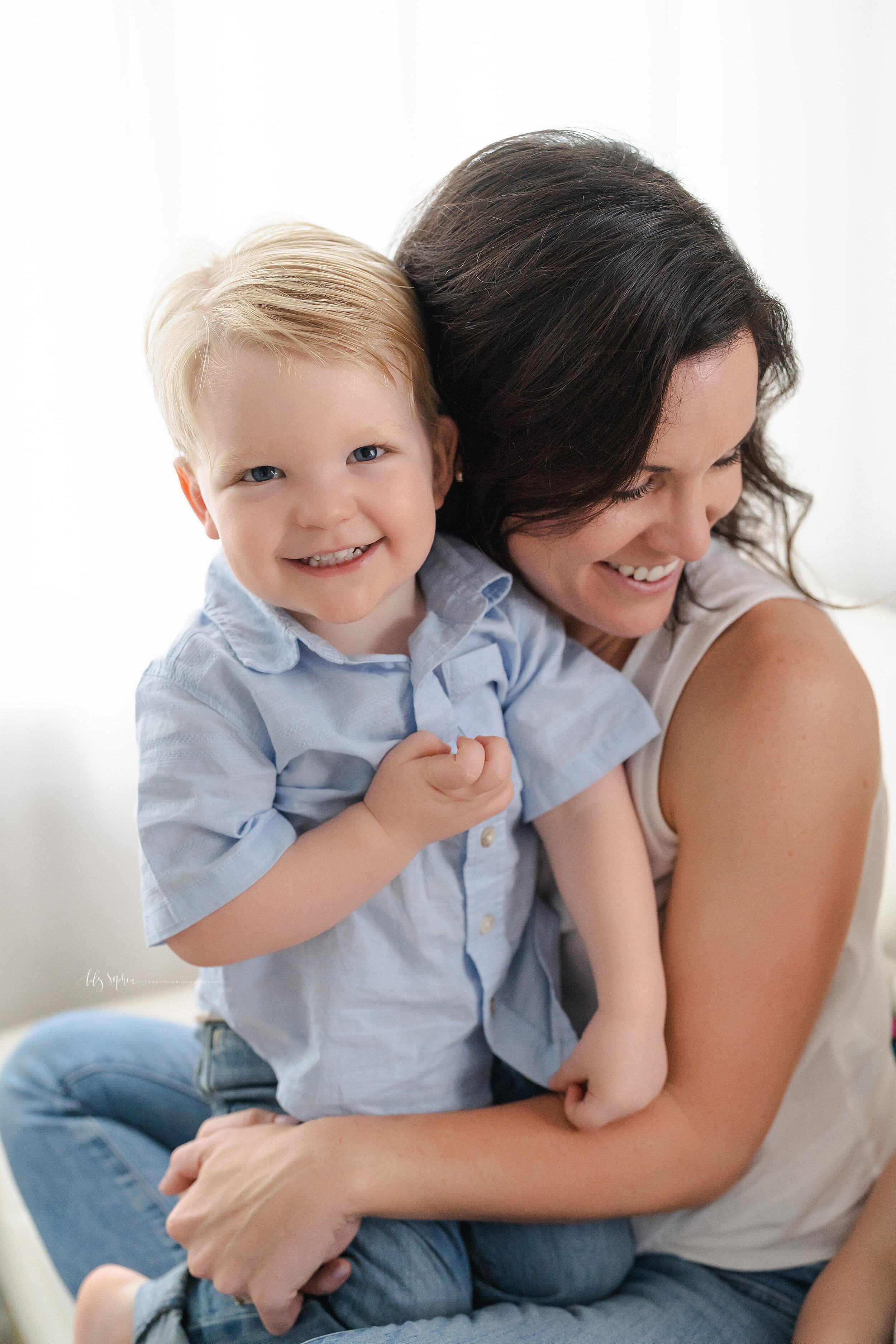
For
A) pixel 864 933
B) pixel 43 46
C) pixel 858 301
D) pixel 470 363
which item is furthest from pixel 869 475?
pixel 43 46

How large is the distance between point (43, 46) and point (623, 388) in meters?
1.35

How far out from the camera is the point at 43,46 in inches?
65.6

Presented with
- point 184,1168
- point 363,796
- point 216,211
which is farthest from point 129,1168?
point 216,211

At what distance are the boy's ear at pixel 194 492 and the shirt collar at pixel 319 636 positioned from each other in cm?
5

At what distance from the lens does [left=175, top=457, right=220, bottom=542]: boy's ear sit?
37.0 inches

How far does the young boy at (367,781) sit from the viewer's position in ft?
2.78

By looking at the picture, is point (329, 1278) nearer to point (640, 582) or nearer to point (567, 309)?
point (640, 582)

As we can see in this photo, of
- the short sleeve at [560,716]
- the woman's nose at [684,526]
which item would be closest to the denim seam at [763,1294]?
the short sleeve at [560,716]

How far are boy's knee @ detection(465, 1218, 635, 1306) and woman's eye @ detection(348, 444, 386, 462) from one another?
748 mm

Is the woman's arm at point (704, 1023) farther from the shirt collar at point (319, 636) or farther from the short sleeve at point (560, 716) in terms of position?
the shirt collar at point (319, 636)

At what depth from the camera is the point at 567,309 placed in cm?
87

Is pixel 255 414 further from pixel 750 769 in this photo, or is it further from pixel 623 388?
pixel 750 769

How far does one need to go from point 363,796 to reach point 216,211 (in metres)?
1.32

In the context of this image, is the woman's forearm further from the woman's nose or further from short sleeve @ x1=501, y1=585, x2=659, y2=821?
the woman's nose
